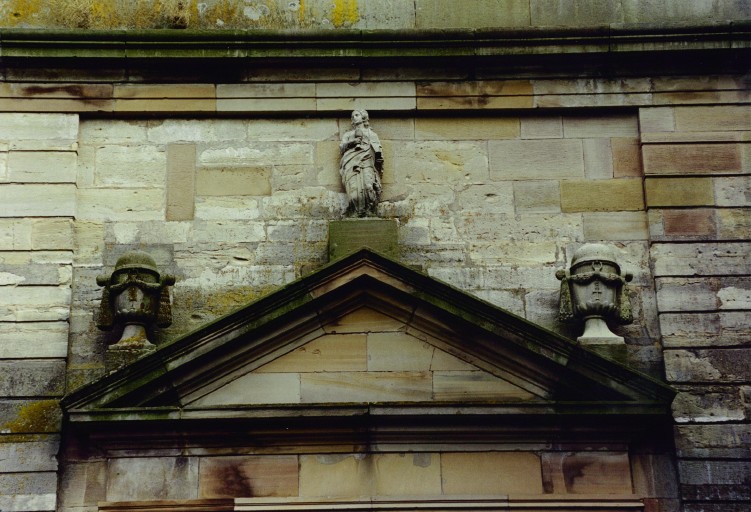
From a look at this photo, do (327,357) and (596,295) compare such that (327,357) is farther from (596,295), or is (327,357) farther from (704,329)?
(704,329)

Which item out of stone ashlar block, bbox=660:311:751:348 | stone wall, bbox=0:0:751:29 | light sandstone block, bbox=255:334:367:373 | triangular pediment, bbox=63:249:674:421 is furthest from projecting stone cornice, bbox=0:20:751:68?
light sandstone block, bbox=255:334:367:373

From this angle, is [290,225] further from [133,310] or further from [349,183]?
[133,310]

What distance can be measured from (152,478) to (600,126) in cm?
453

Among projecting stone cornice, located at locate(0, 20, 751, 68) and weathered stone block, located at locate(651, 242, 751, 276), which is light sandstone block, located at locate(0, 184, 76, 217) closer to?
projecting stone cornice, located at locate(0, 20, 751, 68)

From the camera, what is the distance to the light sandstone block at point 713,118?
11.6 metres

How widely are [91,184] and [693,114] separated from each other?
15.8 ft

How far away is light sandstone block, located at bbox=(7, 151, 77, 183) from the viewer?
445 inches

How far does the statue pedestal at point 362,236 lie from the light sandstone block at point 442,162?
605 millimetres

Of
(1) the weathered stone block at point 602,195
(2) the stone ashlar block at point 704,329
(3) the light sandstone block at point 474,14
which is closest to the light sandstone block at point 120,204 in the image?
(3) the light sandstone block at point 474,14

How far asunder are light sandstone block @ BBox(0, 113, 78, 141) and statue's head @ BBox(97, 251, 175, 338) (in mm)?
1316

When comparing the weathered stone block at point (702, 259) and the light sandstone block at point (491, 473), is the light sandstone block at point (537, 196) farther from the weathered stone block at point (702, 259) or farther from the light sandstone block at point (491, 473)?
the light sandstone block at point (491, 473)

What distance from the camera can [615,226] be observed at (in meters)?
11.4

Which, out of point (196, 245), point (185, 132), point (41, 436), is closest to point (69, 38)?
point (185, 132)

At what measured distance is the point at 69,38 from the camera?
11.6 m
